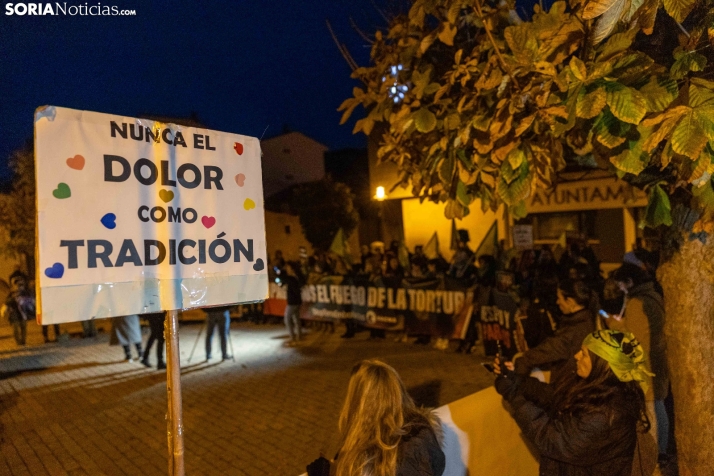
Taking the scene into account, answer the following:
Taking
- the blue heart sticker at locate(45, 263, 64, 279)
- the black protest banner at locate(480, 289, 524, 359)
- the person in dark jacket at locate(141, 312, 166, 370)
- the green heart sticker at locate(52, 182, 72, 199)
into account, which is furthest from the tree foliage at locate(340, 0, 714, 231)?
the person in dark jacket at locate(141, 312, 166, 370)

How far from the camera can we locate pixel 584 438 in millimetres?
2719

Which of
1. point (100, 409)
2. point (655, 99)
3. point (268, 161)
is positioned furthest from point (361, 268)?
point (268, 161)

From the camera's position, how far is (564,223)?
14.9 metres

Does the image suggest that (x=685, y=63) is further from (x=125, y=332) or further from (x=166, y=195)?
(x=125, y=332)

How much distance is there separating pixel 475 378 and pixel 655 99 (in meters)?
5.82

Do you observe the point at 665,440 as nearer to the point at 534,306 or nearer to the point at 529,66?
the point at 534,306

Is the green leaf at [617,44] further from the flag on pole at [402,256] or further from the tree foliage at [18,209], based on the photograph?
the tree foliage at [18,209]

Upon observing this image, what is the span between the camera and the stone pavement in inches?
216

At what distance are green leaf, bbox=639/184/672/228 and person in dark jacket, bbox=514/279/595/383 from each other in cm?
103

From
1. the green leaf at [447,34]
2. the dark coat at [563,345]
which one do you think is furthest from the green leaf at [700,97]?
the dark coat at [563,345]

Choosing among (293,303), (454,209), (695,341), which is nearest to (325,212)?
(293,303)

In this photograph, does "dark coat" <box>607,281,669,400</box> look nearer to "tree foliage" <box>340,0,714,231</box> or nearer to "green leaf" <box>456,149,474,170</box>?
"tree foliage" <box>340,0,714,231</box>

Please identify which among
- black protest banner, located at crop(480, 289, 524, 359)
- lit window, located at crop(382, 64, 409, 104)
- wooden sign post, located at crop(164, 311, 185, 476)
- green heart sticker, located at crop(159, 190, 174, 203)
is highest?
lit window, located at crop(382, 64, 409, 104)

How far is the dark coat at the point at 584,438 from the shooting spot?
2719 millimetres
